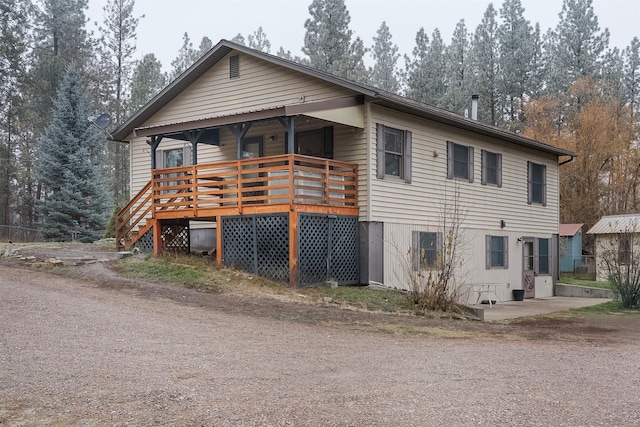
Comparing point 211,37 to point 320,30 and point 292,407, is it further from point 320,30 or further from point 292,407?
Answer: point 292,407

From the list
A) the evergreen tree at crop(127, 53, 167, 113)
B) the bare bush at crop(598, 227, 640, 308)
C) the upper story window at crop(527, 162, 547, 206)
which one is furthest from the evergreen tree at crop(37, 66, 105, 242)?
the bare bush at crop(598, 227, 640, 308)

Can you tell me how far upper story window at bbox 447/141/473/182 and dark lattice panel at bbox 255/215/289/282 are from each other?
19.3 ft

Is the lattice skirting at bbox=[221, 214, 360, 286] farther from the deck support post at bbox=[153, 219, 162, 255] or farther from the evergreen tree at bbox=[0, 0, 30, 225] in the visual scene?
the evergreen tree at bbox=[0, 0, 30, 225]

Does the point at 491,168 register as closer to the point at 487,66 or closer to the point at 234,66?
the point at 234,66

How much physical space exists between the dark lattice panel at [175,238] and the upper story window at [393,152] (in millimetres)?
5423

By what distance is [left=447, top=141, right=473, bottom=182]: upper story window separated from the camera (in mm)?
17625

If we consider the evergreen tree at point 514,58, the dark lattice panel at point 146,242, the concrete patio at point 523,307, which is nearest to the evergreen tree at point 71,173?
the dark lattice panel at point 146,242

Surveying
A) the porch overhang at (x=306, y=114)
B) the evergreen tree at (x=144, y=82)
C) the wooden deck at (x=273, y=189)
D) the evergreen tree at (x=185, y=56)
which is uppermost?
the evergreen tree at (x=185, y=56)

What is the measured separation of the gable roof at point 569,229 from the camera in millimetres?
33375

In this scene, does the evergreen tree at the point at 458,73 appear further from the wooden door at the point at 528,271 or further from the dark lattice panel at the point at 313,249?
the dark lattice panel at the point at 313,249

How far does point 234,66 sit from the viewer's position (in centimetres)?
1720

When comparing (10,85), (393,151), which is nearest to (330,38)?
(10,85)

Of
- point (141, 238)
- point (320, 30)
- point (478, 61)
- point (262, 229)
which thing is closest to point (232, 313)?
point (262, 229)

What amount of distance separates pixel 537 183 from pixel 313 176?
10.2 meters
